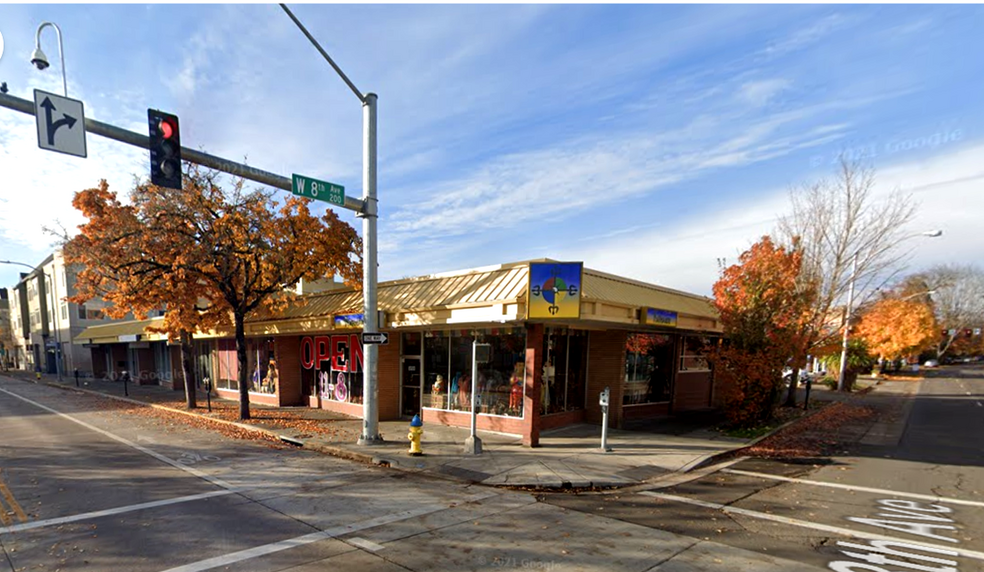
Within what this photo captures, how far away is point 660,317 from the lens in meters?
12.0

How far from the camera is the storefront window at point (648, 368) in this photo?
14.5 m

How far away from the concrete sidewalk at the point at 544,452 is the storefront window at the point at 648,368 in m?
1.40

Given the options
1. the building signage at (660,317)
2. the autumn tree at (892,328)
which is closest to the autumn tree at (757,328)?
the building signage at (660,317)

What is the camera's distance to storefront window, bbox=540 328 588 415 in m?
12.7

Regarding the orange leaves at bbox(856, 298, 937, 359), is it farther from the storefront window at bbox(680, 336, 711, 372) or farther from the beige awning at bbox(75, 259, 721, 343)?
the beige awning at bbox(75, 259, 721, 343)

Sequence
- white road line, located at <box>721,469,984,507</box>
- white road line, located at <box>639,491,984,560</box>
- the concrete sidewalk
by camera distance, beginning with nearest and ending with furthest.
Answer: white road line, located at <box>639,491,984,560</box> → white road line, located at <box>721,469,984,507</box> → the concrete sidewalk

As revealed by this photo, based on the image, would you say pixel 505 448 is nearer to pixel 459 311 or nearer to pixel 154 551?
pixel 459 311

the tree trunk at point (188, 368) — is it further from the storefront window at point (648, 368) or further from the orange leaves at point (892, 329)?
the orange leaves at point (892, 329)

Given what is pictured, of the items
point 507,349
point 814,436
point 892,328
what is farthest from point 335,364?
point 892,328

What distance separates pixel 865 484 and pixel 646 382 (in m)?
7.60

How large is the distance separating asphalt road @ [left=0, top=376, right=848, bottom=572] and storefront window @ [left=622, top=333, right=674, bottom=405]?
25.8 feet

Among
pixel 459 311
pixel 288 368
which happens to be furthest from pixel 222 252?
pixel 459 311

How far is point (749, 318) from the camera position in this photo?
13031 mm

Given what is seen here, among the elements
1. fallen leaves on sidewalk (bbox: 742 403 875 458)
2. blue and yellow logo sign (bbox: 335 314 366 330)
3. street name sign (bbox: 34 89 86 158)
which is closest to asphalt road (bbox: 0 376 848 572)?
blue and yellow logo sign (bbox: 335 314 366 330)
